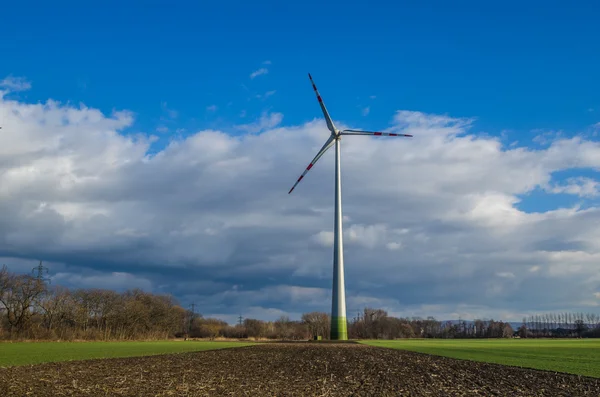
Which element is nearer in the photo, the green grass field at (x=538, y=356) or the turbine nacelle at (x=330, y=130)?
the green grass field at (x=538, y=356)

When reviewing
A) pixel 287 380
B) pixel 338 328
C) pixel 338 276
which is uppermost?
pixel 338 276

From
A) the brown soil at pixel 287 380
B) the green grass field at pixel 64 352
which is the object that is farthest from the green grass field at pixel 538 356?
the green grass field at pixel 64 352

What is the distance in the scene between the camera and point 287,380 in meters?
28.0

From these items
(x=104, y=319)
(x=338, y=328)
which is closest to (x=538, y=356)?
(x=338, y=328)

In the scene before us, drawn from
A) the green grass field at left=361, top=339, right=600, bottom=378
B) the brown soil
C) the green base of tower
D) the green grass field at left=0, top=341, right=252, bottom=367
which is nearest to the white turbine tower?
the green base of tower

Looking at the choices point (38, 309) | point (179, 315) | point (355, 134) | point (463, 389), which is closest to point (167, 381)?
point (463, 389)

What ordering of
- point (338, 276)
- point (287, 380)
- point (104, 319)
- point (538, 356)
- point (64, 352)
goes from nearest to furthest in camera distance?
1. point (287, 380)
2. point (538, 356)
3. point (64, 352)
4. point (338, 276)
5. point (104, 319)

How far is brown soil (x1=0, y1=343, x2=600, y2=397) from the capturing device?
23.5 m

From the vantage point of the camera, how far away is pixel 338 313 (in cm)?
8200

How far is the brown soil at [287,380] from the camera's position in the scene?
76.9ft

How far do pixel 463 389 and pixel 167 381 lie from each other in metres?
13.9

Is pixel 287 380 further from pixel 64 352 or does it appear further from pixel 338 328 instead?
pixel 338 328

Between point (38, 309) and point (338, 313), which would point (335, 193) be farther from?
point (38, 309)

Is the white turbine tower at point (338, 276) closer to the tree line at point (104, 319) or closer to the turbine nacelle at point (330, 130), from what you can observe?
the turbine nacelle at point (330, 130)
